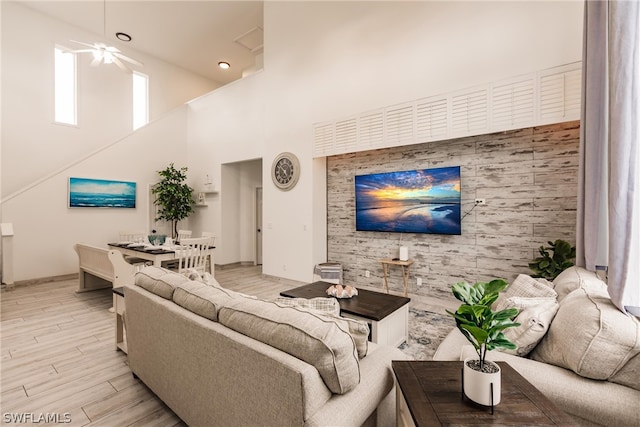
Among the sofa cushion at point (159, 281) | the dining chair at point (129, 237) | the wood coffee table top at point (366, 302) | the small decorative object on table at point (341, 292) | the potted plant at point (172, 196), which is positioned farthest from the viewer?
the potted plant at point (172, 196)

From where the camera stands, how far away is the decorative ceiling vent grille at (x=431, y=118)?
12.2ft

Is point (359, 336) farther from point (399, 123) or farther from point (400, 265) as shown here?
point (399, 123)

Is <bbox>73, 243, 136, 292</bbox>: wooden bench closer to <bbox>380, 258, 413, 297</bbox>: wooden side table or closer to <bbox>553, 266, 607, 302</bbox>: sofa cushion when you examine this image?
<bbox>380, 258, 413, 297</bbox>: wooden side table

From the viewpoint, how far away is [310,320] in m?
1.26

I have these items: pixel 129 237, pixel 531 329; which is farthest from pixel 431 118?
pixel 129 237

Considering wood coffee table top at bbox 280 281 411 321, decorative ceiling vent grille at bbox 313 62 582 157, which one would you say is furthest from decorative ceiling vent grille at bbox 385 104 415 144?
wood coffee table top at bbox 280 281 411 321

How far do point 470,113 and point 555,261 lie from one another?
192 centimetres

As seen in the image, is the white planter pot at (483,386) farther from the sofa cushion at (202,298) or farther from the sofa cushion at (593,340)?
the sofa cushion at (202,298)

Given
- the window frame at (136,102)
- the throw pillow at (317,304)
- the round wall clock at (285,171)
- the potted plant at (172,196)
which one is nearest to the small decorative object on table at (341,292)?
the throw pillow at (317,304)

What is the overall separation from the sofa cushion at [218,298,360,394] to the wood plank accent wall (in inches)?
124

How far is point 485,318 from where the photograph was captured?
102cm

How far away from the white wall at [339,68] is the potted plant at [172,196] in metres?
0.85

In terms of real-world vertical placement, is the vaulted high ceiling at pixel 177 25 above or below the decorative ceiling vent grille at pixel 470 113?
above

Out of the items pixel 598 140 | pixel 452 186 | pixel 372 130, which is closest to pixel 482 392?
pixel 598 140
